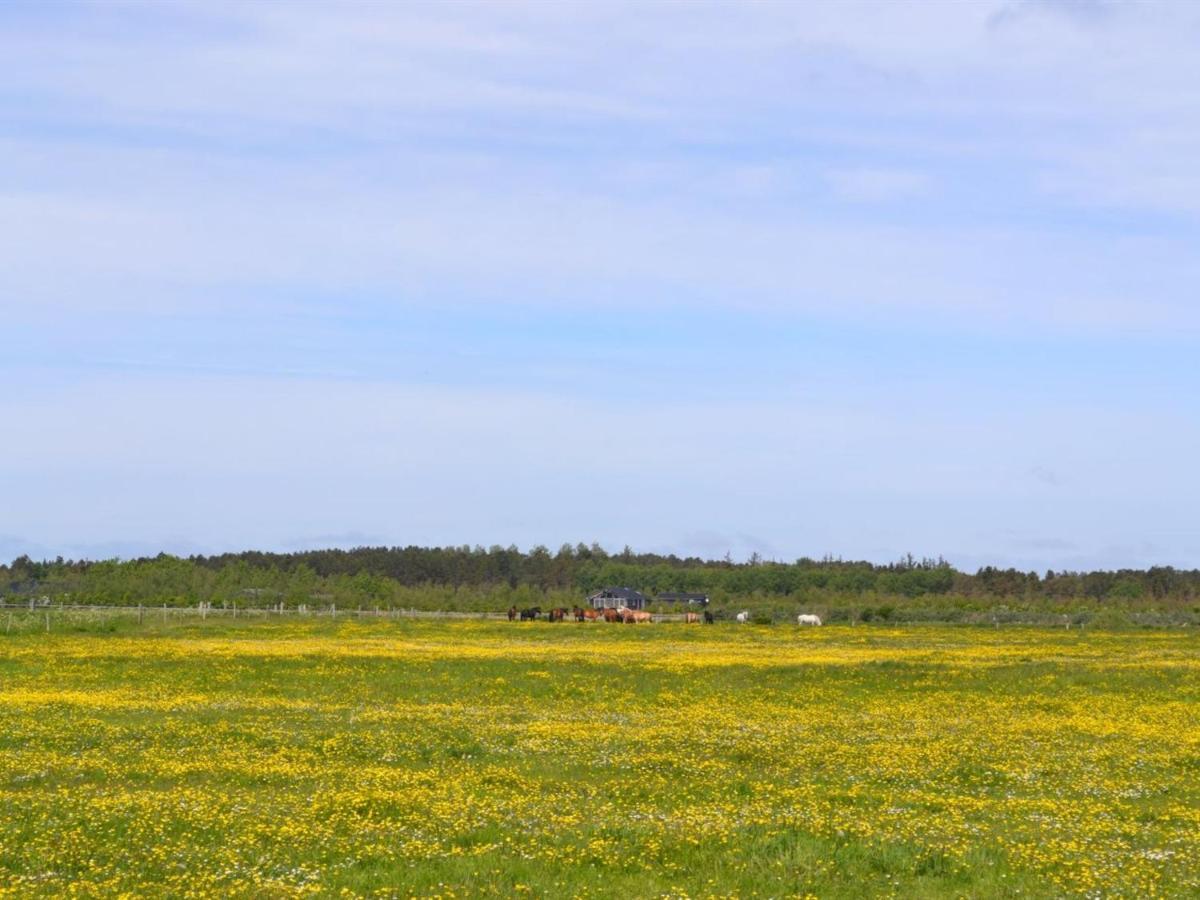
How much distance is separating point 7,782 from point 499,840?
36.7 ft

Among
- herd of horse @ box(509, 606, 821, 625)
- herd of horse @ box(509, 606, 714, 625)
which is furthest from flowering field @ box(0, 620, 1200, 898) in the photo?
herd of horse @ box(509, 606, 714, 625)

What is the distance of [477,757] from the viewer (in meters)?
30.1

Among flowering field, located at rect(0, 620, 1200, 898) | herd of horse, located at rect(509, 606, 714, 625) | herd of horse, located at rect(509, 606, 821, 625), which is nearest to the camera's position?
flowering field, located at rect(0, 620, 1200, 898)

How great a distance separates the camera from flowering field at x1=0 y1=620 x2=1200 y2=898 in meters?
18.5

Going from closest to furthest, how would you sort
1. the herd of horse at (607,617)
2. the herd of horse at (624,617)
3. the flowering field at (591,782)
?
the flowering field at (591,782) → the herd of horse at (624,617) → the herd of horse at (607,617)

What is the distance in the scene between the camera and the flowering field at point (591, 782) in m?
18.5

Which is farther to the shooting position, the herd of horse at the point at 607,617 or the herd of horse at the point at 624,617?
the herd of horse at the point at 607,617

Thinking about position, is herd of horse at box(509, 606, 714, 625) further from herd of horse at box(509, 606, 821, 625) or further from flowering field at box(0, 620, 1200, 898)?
flowering field at box(0, 620, 1200, 898)

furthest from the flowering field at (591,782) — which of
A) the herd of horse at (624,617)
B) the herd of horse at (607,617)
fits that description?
the herd of horse at (607,617)

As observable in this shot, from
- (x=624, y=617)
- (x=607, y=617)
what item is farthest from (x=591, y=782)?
(x=607, y=617)

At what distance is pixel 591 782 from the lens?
26734 millimetres

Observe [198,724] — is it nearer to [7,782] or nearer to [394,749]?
[394,749]

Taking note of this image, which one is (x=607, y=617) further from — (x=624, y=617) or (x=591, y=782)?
(x=591, y=782)

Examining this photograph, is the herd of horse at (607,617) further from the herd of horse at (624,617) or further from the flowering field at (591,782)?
the flowering field at (591,782)
